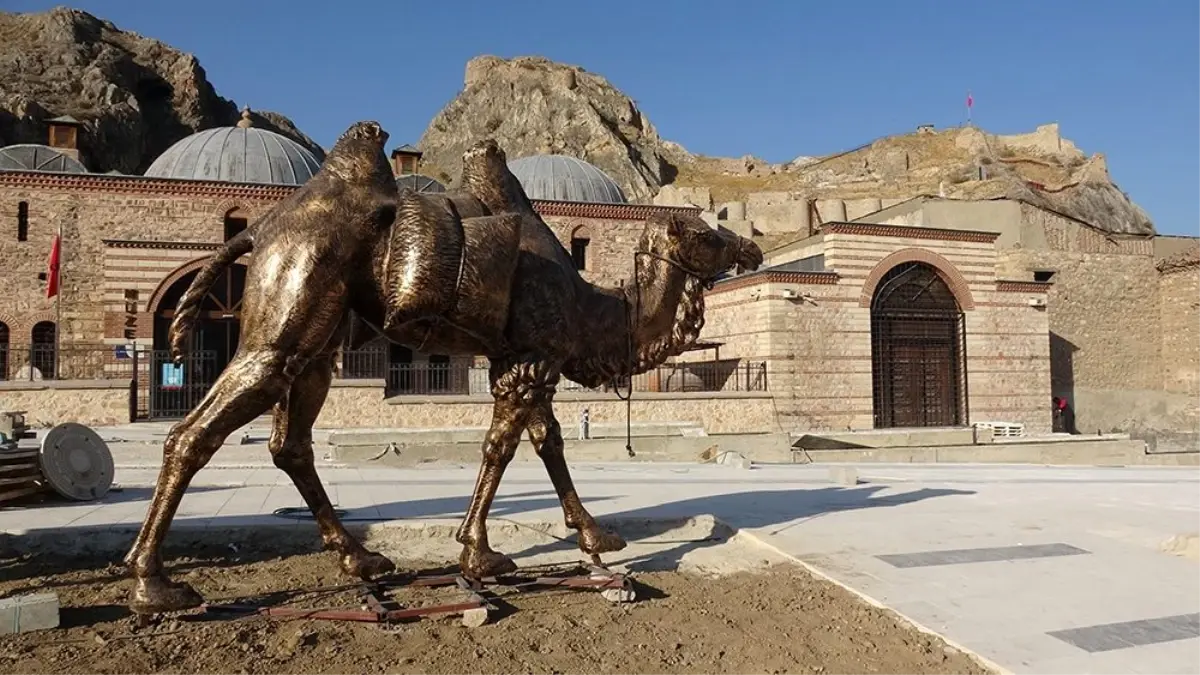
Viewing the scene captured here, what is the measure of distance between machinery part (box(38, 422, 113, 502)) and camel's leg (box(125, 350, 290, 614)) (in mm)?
4193

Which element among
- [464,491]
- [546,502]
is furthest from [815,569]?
[464,491]

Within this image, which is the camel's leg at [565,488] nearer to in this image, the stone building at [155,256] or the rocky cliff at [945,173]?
the stone building at [155,256]

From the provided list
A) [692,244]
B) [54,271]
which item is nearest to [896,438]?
[692,244]

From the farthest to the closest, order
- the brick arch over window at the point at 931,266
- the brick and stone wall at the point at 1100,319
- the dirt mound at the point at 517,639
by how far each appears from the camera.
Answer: the brick and stone wall at the point at 1100,319 < the brick arch over window at the point at 931,266 < the dirt mound at the point at 517,639

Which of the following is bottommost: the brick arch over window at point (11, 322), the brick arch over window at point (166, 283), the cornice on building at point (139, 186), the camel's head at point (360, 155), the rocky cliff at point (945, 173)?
the camel's head at point (360, 155)

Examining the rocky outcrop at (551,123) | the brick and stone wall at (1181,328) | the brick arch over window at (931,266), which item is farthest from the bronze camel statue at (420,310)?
the rocky outcrop at (551,123)

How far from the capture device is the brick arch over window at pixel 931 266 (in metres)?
23.1

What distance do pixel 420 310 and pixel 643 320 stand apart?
149 centimetres

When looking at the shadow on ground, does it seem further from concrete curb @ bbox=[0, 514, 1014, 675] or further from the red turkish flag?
the red turkish flag

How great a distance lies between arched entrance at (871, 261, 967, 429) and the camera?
2372 centimetres

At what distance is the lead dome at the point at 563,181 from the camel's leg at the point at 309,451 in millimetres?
25515

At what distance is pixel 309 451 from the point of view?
4461 millimetres

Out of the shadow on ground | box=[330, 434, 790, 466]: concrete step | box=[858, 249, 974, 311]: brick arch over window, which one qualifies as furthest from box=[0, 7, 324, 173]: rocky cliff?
the shadow on ground

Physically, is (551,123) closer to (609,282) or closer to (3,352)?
Answer: (609,282)
